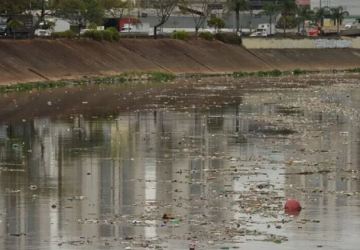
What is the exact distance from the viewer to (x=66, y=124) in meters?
42.3

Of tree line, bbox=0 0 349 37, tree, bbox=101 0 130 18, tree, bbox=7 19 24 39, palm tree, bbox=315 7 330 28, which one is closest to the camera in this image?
tree, bbox=7 19 24 39

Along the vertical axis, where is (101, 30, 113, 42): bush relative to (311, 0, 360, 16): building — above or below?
below

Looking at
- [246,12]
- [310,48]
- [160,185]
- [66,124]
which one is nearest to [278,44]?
[310,48]

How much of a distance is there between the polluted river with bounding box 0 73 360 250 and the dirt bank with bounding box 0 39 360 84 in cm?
2017

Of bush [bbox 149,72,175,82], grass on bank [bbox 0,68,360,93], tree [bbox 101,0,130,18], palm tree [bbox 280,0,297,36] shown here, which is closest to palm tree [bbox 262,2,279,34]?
palm tree [bbox 280,0,297,36]

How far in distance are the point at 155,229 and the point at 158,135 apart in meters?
17.5

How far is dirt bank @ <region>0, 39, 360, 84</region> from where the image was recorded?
73.8 meters

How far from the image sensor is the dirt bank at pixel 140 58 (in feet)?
242

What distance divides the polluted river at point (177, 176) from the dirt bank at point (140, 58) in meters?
20.2

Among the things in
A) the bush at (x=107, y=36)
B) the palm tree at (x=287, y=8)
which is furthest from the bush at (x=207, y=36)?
the palm tree at (x=287, y=8)

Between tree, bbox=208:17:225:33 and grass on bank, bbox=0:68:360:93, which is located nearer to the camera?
grass on bank, bbox=0:68:360:93

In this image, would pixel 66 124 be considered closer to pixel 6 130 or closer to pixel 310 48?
pixel 6 130

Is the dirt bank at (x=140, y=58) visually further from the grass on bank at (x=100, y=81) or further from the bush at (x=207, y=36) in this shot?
the bush at (x=207, y=36)

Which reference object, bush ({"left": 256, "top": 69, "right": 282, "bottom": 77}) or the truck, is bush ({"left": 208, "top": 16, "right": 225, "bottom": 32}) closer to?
the truck
